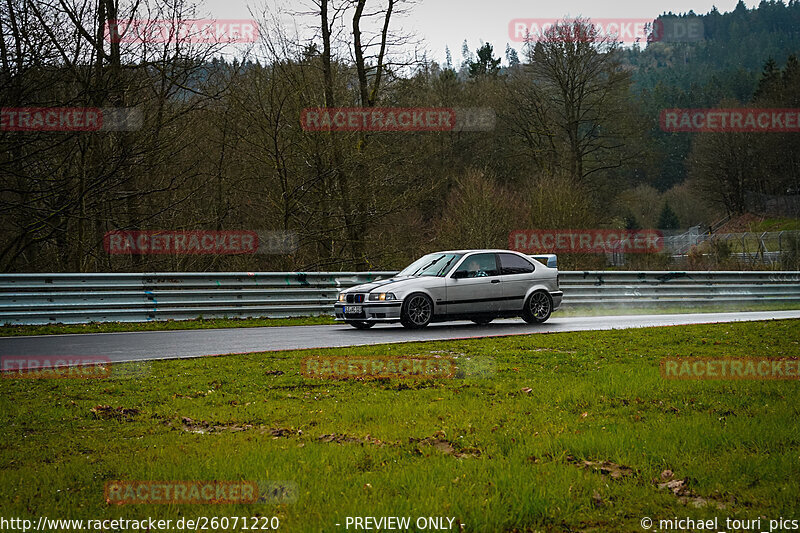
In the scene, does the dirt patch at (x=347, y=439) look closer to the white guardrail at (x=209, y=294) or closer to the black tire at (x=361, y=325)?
the black tire at (x=361, y=325)

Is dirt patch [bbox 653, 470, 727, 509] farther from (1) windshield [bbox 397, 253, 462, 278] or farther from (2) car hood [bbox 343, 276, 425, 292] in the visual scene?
(1) windshield [bbox 397, 253, 462, 278]

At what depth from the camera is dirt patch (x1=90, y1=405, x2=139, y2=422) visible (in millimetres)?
6500

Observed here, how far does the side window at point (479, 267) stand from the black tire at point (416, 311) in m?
1.01

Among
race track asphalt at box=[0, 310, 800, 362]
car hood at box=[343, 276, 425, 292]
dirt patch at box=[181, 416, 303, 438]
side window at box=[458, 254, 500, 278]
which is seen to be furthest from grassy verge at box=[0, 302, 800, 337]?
dirt patch at box=[181, 416, 303, 438]

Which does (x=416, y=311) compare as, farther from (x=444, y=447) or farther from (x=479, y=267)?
(x=444, y=447)

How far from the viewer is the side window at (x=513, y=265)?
16312 millimetres

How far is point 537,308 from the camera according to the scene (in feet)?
54.5

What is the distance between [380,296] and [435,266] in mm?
1664

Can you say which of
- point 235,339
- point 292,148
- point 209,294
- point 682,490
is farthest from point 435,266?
point 682,490

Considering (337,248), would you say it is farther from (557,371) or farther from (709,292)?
(557,371)

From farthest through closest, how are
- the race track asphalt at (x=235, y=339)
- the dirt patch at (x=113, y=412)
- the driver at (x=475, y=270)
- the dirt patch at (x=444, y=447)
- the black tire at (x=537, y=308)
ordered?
the black tire at (x=537, y=308) < the driver at (x=475, y=270) < the race track asphalt at (x=235, y=339) < the dirt patch at (x=113, y=412) < the dirt patch at (x=444, y=447)

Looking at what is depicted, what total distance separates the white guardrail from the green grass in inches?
274

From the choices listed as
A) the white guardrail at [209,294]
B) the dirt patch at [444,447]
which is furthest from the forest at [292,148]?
the dirt patch at [444,447]

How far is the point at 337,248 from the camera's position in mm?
25062
